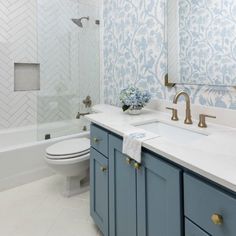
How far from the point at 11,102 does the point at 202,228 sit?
8.64 feet

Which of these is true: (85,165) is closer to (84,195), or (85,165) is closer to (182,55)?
(84,195)

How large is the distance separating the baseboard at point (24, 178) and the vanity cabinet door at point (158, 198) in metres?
1.59

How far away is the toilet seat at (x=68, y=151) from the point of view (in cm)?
194

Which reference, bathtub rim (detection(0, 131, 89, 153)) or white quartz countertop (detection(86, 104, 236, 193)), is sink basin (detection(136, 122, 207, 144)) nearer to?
white quartz countertop (detection(86, 104, 236, 193))

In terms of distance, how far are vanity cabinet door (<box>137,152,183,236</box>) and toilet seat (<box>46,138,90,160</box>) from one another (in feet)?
3.23

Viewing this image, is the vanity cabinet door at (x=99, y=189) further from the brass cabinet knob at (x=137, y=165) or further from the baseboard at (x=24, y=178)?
the baseboard at (x=24, y=178)

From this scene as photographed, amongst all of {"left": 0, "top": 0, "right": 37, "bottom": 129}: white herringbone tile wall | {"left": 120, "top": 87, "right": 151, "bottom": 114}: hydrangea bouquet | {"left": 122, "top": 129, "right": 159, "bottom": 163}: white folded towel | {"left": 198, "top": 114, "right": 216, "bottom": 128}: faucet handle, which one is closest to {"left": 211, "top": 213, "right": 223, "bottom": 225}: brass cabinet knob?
{"left": 122, "top": 129, "right": 159, "bottom": 163}: white folded towel

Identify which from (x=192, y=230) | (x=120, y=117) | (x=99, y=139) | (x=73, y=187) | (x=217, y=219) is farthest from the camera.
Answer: (x=73, y=187)

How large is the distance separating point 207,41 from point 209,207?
1.02 metres

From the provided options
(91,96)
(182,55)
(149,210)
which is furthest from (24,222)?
(182,55)

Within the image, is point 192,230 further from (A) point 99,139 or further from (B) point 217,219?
(A) point 99,139

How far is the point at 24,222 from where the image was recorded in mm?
1754

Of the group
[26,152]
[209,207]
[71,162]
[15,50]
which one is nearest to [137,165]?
[209,207]

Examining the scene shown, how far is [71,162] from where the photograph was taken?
76.0 inches
